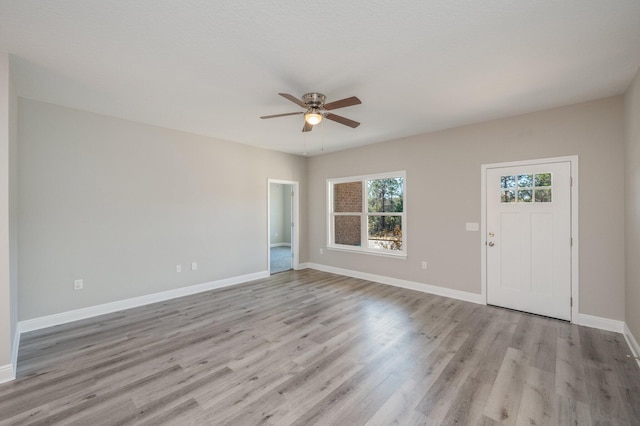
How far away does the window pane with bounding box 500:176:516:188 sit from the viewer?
3768 mm

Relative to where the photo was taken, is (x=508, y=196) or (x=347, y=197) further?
(x=347, y=197)

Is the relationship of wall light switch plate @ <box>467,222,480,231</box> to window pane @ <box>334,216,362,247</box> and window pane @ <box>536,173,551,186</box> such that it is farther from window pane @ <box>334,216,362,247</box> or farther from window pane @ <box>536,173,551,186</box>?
window pane @ <box>334,216,362,247</box>

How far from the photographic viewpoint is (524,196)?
3.69 meters

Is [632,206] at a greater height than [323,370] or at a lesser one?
greater

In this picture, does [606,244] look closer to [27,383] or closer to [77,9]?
[77,9]

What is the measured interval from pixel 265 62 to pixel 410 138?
3188 mm

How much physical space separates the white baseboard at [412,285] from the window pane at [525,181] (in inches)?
66.1

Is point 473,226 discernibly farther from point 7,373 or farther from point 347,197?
point 7,373

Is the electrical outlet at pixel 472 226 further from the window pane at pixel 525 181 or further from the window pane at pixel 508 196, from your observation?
the window pane at pixel 525 181

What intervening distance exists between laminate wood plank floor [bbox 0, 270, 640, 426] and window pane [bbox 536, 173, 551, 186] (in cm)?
174

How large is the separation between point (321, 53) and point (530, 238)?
11.6ft

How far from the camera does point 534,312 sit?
360 centimetres

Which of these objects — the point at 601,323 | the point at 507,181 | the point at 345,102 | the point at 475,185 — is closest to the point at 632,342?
the point at 601,323

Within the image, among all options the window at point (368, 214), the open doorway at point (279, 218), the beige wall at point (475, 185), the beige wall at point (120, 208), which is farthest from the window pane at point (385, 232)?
the open doorway at point (279, 218)
